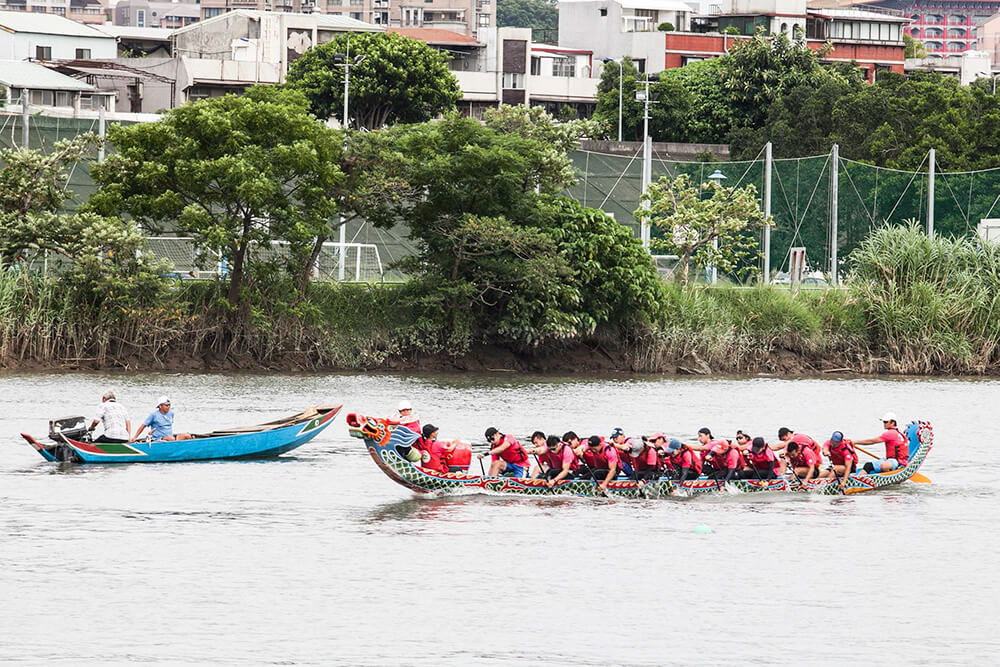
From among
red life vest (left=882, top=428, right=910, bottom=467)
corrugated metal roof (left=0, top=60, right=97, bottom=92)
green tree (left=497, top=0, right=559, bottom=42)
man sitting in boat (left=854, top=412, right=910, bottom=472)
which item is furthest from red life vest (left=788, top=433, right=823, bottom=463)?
green tree (left=497, top=0, right=559, bottom=42)

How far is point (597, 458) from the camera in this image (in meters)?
29.4

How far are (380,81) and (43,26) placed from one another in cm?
3286

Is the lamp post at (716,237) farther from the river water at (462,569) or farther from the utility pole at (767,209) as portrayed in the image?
the river water at (462,569)

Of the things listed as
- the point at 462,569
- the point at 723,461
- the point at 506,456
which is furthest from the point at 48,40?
the point at 462,569

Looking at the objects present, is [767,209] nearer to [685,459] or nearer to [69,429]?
[685,459]

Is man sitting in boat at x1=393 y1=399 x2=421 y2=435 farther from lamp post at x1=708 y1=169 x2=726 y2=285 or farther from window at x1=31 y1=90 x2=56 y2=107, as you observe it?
window at x1=31 y1=90 x2=56 y2=107

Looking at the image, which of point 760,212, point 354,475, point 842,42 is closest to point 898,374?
point 760,212

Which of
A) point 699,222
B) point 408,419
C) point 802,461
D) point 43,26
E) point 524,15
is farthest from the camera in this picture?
point 524,15

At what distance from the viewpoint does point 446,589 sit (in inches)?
914

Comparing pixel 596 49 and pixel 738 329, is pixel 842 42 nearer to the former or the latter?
pixel 596 49

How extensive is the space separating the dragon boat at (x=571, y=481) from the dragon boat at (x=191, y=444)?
203 inches

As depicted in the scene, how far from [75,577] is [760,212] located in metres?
37.0

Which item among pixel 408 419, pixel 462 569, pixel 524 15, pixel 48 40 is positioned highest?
pixel 524 15

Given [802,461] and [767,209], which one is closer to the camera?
[802,461]
